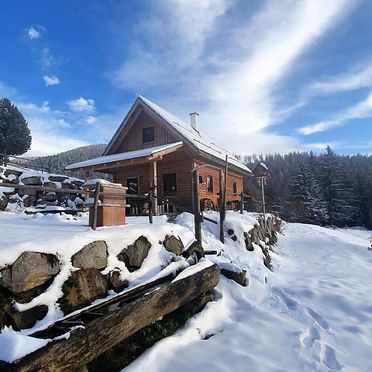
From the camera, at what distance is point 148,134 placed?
19.1 meters

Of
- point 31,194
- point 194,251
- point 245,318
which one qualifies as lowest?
point 245,318

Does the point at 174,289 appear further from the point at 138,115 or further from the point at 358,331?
the point at 138,115

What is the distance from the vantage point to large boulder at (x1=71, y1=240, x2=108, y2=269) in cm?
437

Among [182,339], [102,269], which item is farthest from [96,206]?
[182,339]

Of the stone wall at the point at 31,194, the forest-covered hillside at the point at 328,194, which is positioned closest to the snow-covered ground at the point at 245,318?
the stone wall at the point at 31,194

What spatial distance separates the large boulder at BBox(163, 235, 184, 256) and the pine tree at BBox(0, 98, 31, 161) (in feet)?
82.8

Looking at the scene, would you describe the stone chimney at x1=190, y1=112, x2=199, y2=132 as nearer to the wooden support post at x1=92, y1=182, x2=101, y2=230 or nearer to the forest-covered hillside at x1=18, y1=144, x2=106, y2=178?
the forest-covered hillside at x1=18, y1=144, x2=106, y2=178

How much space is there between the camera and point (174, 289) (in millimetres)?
4812

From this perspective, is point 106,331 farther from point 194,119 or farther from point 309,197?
point 309,197

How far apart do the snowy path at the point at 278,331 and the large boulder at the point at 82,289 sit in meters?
1.04

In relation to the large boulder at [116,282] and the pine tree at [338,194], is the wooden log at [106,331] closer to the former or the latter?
the large boulder at [116,282]

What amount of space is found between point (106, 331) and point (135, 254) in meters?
1.97

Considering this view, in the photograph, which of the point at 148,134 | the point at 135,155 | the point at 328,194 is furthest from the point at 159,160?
the point at 328,194

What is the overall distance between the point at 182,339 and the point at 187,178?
527 inches
